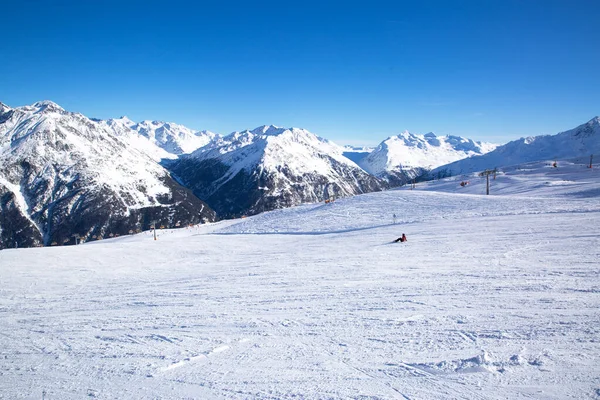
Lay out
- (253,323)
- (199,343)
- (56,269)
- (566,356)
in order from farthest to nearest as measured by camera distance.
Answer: (56,269) → (253,323) → (199,343) → (566,356)

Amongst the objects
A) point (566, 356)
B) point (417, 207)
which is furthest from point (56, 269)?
point (417, 207)

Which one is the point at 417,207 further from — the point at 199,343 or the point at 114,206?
the point at 114,206

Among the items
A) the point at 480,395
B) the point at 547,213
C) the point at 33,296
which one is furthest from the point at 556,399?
the point at 547,213

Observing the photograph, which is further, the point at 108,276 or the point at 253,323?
the point at 108,276

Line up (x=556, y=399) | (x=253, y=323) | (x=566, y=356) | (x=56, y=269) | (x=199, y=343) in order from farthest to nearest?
(x=56, y=269)
(x=253, y=323)
(x=199, y=343)
(x=566, y=356)
(x=556, y=399)

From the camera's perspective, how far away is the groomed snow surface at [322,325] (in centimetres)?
596

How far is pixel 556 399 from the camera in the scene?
5098 millimetres

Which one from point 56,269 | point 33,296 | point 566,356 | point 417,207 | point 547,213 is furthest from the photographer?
point 417,207

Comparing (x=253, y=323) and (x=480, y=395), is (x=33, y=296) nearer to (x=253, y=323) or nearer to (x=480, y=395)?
(x=253, y=323)

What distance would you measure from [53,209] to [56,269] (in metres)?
211

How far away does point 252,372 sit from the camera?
643cm

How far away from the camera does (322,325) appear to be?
8.46 meters

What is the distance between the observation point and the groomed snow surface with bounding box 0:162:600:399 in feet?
19.5

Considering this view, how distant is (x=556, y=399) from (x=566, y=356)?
1.58m
